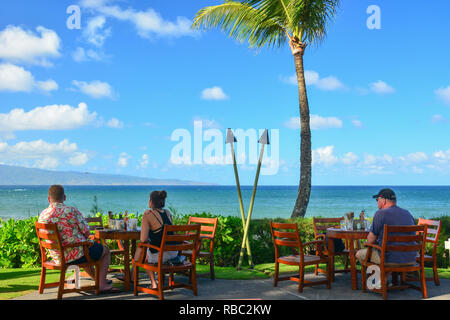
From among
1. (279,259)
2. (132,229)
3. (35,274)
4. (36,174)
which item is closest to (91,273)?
(132,229)

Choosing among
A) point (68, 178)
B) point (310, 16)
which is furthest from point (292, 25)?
point (68, 178)

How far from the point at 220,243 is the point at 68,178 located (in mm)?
179743

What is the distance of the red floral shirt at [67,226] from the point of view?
19.5 ft

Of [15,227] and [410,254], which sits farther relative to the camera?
[15,227]

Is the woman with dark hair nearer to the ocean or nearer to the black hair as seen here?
the black hair

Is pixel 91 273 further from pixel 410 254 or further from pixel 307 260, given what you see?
pixel 410 254

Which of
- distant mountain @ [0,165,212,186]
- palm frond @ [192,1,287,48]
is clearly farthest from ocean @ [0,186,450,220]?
distant mountain @ [0,165,212,186]

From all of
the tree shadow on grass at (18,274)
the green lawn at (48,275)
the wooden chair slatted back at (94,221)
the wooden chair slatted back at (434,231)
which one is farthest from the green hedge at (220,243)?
the wooden chair slatted back at (434,231)

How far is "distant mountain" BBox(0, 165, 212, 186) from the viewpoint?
17638cm

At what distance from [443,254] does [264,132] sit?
4.16m

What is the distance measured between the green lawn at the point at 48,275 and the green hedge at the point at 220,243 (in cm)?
41
